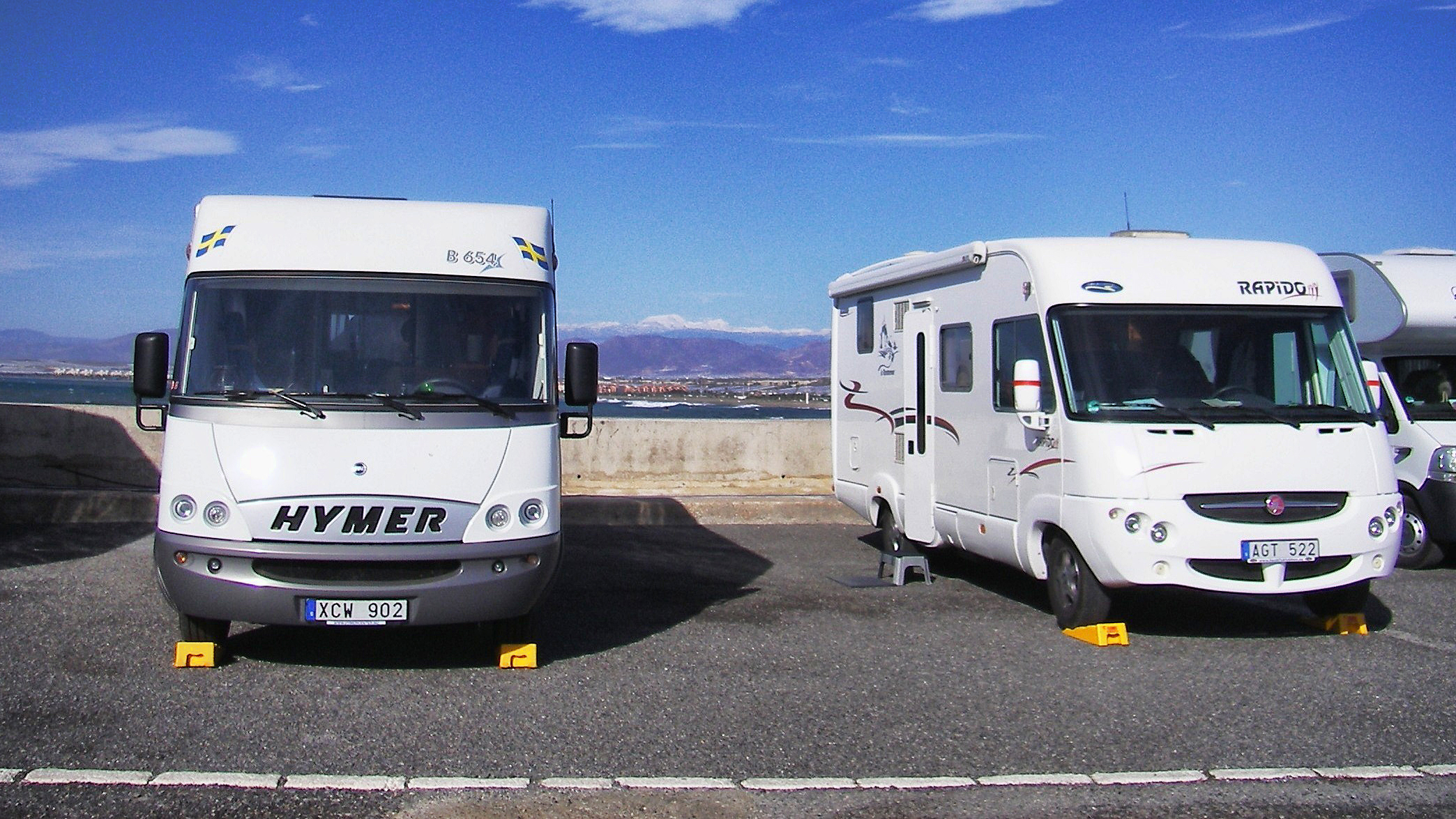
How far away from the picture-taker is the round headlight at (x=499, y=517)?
6.98 meters

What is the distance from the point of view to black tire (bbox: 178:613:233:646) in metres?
7.12

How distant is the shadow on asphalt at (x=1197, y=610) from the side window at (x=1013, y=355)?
1.42 meters

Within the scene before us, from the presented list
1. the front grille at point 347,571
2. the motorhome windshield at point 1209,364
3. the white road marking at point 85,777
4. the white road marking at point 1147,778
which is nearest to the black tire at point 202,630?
the front grille at point 347,571

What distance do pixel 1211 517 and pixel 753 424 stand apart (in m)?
8.23

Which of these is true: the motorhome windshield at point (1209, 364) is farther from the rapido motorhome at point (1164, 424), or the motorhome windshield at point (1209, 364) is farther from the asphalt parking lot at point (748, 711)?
the asphalt parking lot at point (748, 711)

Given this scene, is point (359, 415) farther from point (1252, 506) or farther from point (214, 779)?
point (1252, 506)

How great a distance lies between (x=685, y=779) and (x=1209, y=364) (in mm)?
4852

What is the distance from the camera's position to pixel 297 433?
683cm

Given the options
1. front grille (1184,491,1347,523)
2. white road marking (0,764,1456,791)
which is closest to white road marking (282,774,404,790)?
white road marking (0,764,1456,791)

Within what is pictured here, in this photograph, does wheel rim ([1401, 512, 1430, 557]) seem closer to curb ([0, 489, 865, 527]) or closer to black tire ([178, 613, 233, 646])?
curb ([0, 489, 865, 527])

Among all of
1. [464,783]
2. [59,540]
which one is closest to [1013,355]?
[464,783]

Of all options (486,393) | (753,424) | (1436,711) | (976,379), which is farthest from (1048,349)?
(753,424)

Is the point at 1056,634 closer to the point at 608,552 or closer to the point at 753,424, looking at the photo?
the point at 608,552

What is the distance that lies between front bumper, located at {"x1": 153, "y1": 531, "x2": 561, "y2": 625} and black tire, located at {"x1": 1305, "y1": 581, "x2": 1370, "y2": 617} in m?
5.24
